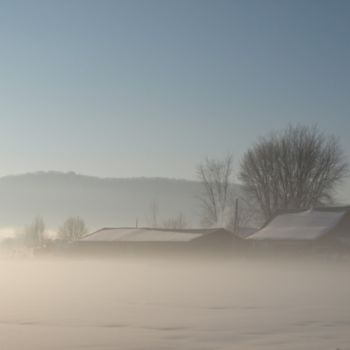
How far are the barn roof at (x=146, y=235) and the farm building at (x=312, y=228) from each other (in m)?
4.98

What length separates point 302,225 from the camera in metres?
58.2

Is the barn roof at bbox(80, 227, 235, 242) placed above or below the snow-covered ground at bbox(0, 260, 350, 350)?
above

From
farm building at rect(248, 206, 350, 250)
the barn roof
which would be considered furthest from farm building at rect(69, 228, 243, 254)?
farm building at rect(248, 206, 350, 250)

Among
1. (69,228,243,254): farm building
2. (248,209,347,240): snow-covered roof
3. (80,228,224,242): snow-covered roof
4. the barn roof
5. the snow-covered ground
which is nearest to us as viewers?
the snow-covered ground

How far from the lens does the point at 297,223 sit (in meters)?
59.1

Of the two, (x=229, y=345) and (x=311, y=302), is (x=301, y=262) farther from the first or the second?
(x=229, y=345)

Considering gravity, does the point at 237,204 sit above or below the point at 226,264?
above

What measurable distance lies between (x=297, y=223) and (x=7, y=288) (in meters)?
34.5

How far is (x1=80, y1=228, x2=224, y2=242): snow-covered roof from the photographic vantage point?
2449 inches

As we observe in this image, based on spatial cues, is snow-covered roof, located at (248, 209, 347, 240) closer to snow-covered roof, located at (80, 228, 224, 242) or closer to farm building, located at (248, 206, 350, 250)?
farm building, located at (248, 206, 350, 250)

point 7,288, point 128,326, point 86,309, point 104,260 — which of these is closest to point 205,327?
point 128,326

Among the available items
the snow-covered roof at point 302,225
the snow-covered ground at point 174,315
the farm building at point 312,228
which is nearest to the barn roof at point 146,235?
the snow-covered roof at point 302,225

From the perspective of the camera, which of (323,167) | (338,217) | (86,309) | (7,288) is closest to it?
(86,309)

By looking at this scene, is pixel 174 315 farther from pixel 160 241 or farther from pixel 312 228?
pixel 160 241
